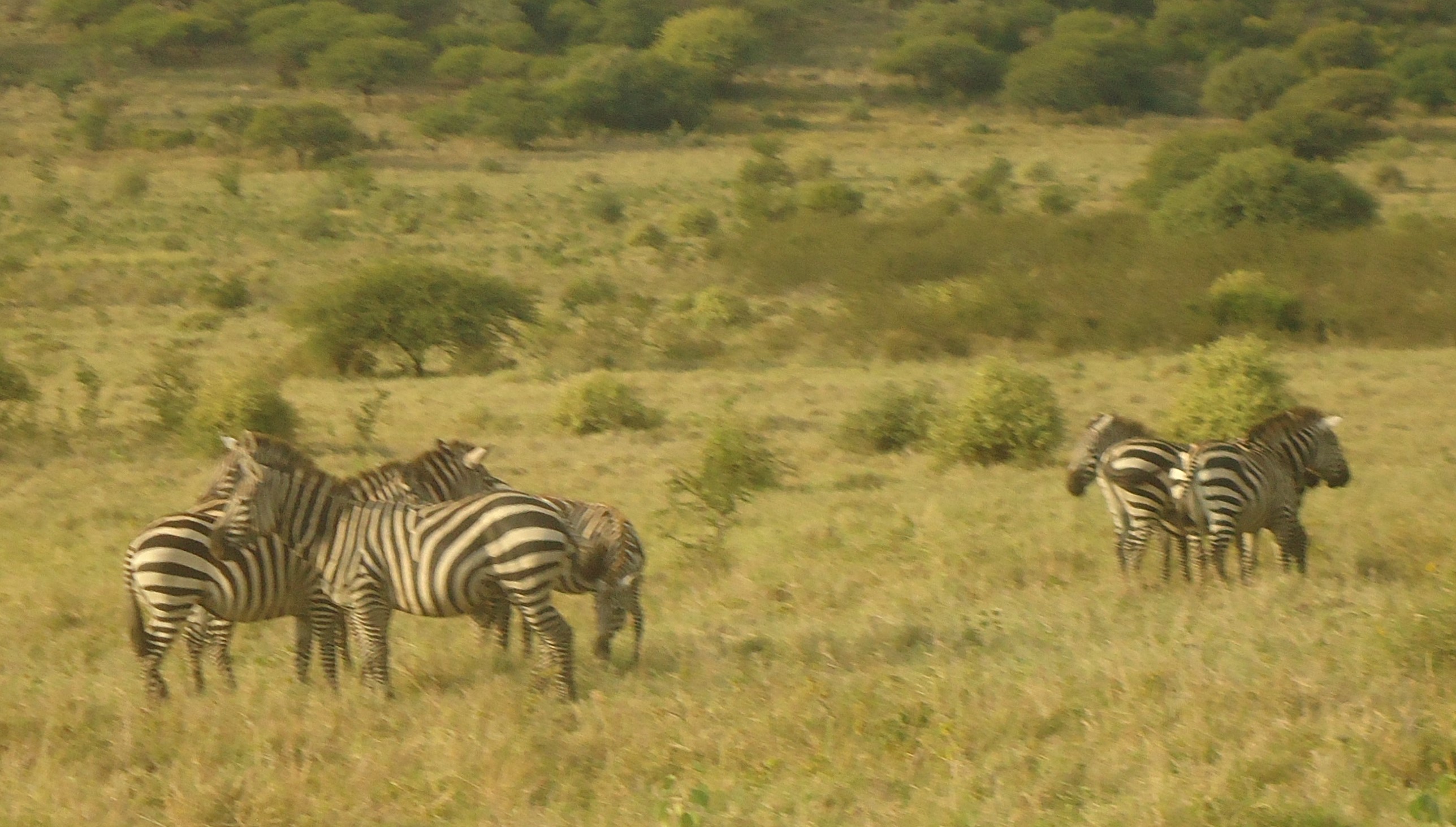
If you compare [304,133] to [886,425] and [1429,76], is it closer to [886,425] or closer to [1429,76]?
[886,425]

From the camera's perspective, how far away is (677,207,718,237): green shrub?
31.2m

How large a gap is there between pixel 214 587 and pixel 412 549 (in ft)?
3.10

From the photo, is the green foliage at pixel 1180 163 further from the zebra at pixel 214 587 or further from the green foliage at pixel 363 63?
the green foliage at pixel 363 63

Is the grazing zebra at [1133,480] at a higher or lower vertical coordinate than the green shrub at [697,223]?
higher

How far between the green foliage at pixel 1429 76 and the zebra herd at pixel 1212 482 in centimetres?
4382

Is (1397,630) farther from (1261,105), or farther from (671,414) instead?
(1261,105)

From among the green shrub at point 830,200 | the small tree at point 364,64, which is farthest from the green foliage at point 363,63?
the green shrub at point 830,200

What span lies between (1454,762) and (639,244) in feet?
84.3

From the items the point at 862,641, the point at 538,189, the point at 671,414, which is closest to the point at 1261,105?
the point at 538,189

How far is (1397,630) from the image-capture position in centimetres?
605

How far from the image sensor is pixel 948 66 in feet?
169

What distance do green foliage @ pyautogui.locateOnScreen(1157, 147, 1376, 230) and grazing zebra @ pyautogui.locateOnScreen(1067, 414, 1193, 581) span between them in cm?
1794

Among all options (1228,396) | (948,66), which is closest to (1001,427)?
(1228,396)

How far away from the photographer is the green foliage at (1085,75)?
1868 inches
